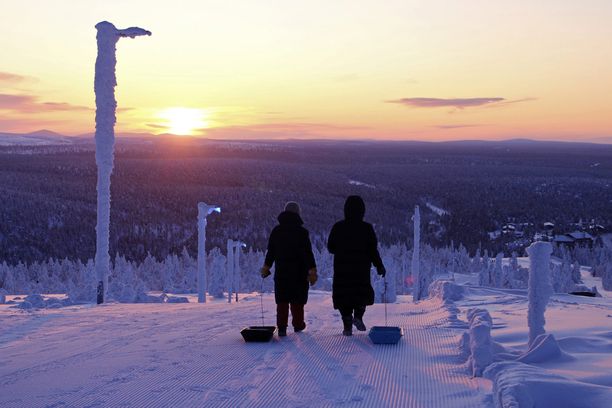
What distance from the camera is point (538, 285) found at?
7.11 meters

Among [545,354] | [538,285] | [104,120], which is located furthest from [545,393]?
[104,120]

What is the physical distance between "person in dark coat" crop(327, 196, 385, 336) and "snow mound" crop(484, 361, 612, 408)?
3906mm

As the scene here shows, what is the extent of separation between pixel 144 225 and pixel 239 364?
380ft

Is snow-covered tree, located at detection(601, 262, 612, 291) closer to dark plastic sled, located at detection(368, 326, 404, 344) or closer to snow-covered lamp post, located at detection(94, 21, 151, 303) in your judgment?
snow-covered lamp post, located at detection(94, 21, 151, 303)

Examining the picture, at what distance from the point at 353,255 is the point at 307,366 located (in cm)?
231

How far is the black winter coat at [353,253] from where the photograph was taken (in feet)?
28.8

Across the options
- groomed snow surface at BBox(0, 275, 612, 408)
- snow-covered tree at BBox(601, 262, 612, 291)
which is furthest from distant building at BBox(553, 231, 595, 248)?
groomed snow surface at BBox(0, 275, 612, 408)

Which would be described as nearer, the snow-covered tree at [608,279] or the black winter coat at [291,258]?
the black winter coat at [291,258]

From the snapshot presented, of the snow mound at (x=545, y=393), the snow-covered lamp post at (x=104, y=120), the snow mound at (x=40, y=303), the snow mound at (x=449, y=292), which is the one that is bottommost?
the snow mound at (x=40, y=303)

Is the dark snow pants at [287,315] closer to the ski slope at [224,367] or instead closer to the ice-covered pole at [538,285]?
the ski slope at [224,367]

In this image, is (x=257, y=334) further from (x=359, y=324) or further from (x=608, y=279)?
(x=608, y=279)

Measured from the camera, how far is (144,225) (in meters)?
120

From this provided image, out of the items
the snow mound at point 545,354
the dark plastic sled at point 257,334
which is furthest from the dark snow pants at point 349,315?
the snow mound at point 545,354

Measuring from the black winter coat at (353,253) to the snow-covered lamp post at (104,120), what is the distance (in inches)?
342
